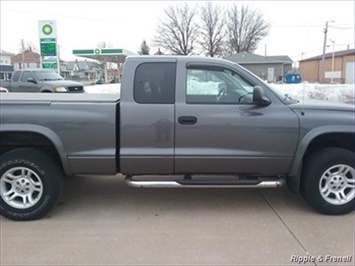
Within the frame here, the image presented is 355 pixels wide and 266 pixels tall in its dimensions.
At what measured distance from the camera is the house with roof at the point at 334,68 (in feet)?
161

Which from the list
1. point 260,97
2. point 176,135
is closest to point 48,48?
point 176,135

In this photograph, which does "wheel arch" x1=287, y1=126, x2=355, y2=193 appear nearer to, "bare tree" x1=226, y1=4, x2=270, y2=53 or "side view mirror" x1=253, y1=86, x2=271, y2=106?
"side view mirror" x1=253, y1=86, x2=271, y2=106

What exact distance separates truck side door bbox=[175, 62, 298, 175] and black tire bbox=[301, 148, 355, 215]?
0.31 meters

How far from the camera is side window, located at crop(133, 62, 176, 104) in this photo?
4445 millimetres

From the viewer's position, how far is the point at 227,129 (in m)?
4.40

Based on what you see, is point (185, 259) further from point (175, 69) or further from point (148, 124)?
point (175, 69)

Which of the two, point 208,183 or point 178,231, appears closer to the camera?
point 178,231

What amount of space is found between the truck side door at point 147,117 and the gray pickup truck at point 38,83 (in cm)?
1240

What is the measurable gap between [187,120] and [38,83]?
13911 mm

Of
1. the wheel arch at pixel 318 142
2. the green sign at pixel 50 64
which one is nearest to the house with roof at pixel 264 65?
the green sign at pixel 50 64

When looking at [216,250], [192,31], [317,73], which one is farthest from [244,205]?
[317,73]

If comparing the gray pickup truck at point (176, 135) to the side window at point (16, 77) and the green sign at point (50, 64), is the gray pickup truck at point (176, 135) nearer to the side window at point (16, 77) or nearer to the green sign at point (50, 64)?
the side window at point (16, 77)

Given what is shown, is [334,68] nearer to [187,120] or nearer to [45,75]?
[45,75]

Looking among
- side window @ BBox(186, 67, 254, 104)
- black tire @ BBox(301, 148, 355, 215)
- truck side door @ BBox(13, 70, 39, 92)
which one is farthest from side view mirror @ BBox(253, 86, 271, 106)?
truck side door @ BBox(13, 70, 39, 92)
